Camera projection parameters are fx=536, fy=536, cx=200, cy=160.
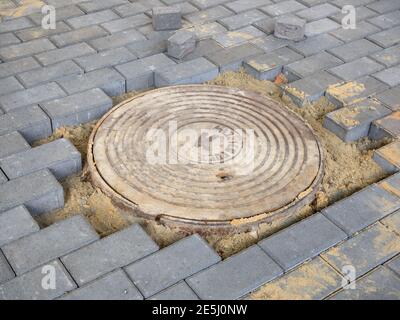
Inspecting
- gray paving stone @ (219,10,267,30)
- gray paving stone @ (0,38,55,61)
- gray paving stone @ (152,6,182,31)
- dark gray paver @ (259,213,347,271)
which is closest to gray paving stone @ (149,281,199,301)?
dark gray paver @ (259,213,347,271)

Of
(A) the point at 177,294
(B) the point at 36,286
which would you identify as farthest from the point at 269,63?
(B) the point at 36,286

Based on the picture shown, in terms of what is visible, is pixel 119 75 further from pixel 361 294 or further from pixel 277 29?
Result: pixel 361 294

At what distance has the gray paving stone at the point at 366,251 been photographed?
3047mm

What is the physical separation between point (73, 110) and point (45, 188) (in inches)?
34.6

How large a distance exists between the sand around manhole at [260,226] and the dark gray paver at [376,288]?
2.00 feet

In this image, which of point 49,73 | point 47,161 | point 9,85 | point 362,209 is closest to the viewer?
point 362,209

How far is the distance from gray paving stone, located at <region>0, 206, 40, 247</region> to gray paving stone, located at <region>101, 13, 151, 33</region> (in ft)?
8.16

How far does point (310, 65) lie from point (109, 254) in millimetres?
2676

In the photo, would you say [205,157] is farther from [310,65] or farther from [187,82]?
[310,65]

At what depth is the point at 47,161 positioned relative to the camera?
3.58 m

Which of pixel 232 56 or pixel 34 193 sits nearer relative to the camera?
pixel 34 193

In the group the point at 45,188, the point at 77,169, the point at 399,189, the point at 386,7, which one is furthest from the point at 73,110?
the point at 386,7

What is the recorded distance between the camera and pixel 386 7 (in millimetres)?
5809

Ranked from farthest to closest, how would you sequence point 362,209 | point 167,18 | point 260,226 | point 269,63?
point 167,18 < point 269,63 < point 362,209 < point 260,226
